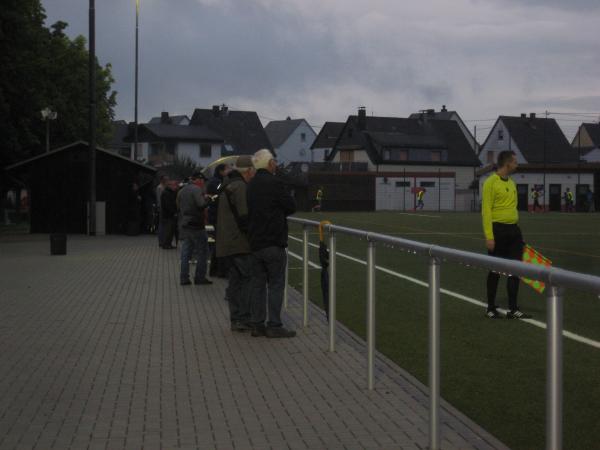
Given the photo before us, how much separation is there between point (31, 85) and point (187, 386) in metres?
36.3

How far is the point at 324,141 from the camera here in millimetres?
135125

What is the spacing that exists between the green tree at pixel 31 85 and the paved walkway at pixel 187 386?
89.0 feet

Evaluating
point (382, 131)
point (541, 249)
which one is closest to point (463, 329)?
point (541, 249)

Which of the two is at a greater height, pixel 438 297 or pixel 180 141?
pixel 180 141

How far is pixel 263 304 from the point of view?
10.6 metres

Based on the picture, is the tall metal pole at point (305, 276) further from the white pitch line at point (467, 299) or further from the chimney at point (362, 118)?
the chimney at point (362, 118)

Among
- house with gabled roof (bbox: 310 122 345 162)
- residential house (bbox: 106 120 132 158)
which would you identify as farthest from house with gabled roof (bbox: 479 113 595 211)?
residential house (bbox: 106 120 132 158)

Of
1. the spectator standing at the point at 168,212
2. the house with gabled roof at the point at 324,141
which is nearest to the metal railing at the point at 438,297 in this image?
the spectator standing at the point at 168,212

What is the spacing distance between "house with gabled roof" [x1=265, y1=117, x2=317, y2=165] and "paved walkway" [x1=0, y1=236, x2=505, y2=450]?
12580 centimetres

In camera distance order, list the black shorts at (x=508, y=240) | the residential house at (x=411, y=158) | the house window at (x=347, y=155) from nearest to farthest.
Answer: the black shorts at (x=508, y=240), the residential house at (x=411, y=158), the house window at (x=347, y=155)

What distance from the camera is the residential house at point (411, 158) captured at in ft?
310

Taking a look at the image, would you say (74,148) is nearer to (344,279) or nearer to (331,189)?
(344,279)

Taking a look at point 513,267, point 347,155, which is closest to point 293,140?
point 347,155

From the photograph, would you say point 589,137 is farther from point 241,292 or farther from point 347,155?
point 241,292
